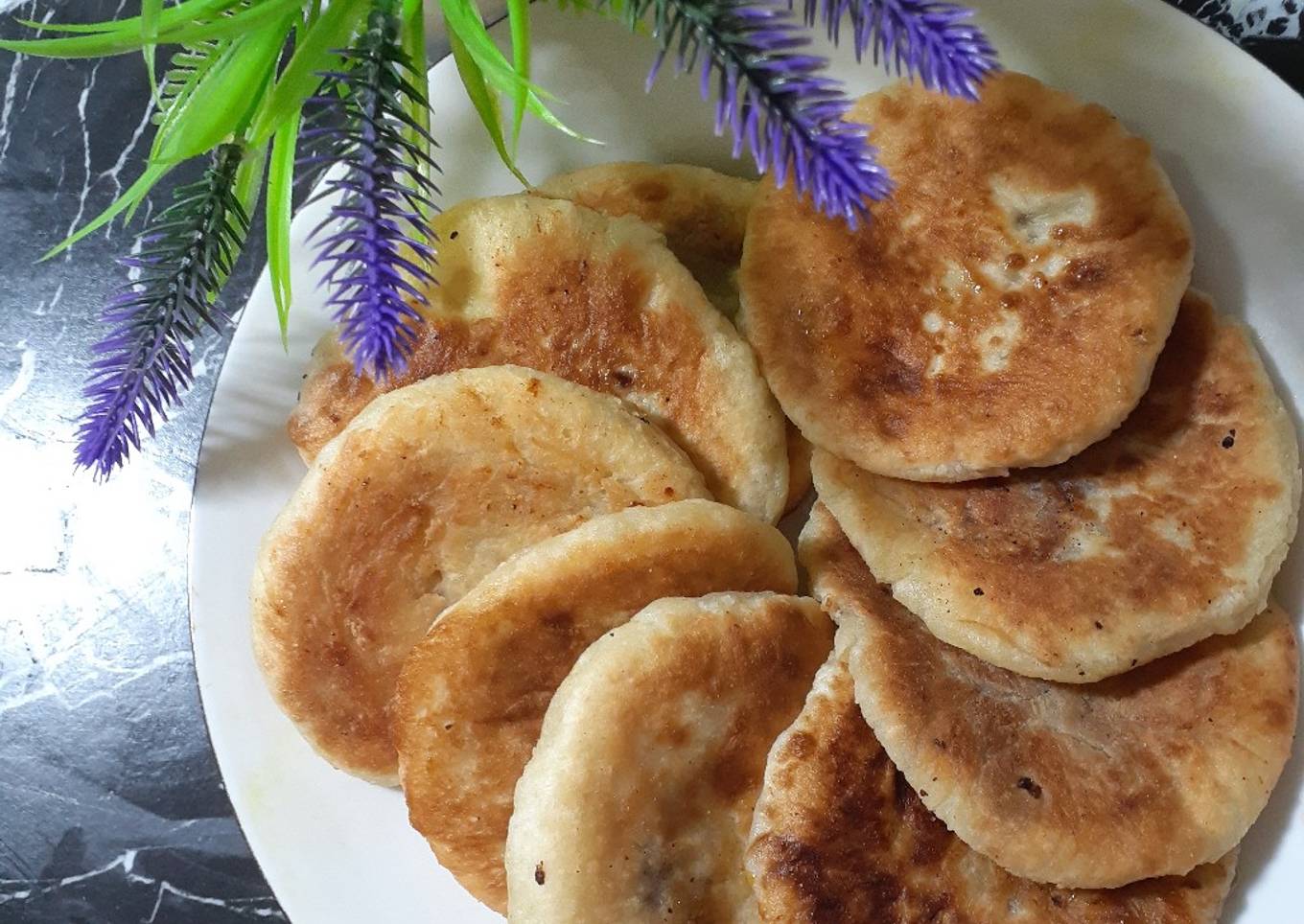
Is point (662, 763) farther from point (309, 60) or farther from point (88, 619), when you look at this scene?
point (88, 619)

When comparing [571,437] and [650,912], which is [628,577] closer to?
[571,437]

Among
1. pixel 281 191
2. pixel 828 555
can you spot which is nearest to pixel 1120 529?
pixel 828 555

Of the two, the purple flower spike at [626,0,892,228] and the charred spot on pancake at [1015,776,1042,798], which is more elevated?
the purple flower spike at [626,0,892,228]

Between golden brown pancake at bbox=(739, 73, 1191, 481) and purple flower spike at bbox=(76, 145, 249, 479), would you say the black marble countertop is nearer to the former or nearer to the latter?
purple flower spike at bbox=(76, 145, 249, 479)

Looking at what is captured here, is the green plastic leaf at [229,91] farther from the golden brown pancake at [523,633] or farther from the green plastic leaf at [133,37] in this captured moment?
the golden brown pancake at [523,633]

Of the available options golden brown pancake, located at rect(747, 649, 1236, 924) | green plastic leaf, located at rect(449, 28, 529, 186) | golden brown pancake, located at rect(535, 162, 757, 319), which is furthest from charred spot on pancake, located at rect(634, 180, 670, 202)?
golden brown pancake, located at rect(747, 649, 1236, 924)

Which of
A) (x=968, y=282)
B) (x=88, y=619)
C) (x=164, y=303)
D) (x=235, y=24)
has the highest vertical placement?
(x=235, y=24)

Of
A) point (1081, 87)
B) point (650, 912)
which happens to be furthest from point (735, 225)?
point (650, 912)
